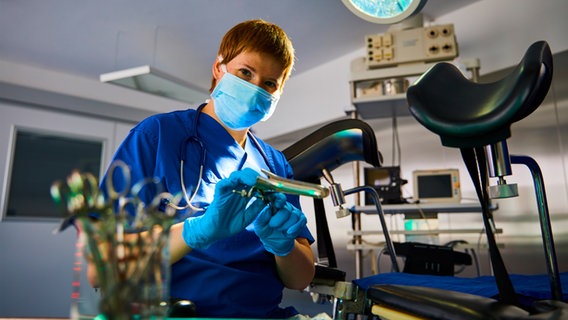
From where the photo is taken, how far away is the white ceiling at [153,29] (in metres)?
3.08

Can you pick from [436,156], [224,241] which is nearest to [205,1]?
[436,156]

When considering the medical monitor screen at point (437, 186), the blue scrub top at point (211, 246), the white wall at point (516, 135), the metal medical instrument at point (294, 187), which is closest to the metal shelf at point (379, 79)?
the medical monitor screen at point (437, 186)

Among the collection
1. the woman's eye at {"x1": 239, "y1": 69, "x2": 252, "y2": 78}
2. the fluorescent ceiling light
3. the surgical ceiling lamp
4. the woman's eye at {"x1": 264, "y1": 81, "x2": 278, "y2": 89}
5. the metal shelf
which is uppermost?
the fluorescent ceiling light

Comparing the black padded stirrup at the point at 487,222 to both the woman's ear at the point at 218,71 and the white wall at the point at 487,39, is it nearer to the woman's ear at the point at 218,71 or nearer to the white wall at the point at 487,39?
the woman's ear at the point at 218,71

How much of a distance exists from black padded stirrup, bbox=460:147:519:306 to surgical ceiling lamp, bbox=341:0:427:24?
1017 mm

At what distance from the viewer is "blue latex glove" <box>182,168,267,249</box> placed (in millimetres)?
745

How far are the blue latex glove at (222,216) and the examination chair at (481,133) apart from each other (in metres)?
0.28

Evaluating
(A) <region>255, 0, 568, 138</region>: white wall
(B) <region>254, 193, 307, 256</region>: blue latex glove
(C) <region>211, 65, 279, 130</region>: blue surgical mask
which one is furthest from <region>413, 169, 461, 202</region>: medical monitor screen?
(B) <region>254, 193, 307, 256</region>: blue latex glove

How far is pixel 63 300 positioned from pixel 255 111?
3.35 meters

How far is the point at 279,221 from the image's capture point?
0.79 metres

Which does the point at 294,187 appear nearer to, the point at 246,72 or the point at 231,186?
the point at 231,186

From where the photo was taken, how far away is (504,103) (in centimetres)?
52

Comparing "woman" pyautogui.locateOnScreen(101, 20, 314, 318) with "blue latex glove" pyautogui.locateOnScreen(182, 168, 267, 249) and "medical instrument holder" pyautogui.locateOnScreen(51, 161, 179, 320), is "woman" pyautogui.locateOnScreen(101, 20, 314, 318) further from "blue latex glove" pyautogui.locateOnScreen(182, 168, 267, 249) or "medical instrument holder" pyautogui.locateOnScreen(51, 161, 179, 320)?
"medical instrument holder" pyautogui.locateOnScreen(51, 161, 179, 320)

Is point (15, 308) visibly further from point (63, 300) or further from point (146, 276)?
point (146, 276)
